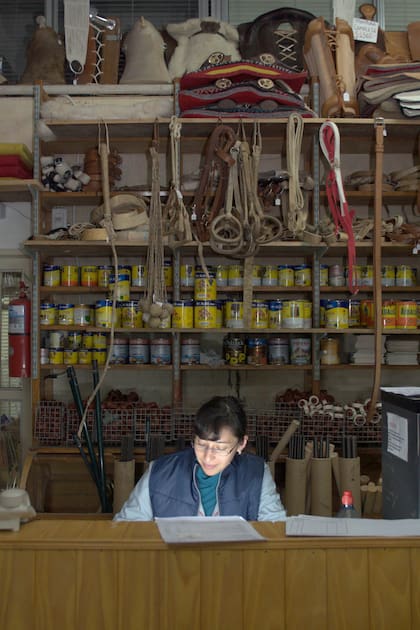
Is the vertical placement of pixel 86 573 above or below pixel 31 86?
below

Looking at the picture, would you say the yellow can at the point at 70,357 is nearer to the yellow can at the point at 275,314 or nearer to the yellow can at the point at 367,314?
the yellow can at the point at 275,314

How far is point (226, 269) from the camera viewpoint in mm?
4352

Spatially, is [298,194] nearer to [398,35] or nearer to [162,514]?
[398,35]

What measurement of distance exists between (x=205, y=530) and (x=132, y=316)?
8.68ft

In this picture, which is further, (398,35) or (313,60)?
(398,35)

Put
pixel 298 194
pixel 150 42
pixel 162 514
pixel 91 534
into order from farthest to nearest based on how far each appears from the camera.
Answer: pixel 150 42 < pixel 298 194 < pixel 162 514 < pixel 91 534

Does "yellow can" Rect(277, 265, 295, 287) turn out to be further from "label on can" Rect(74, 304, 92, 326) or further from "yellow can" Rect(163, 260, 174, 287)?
"label on can" Rect(74, 304, 92, 326)

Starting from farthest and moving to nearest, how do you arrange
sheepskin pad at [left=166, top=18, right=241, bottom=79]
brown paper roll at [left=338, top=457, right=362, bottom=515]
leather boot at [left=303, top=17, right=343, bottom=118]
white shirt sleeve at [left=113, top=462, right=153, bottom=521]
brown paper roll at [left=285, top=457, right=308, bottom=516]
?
sheepskin pad at [left=166, top=18, right=241, bottom=79] → leather boot at [left=303, top=17, right=343, bottom=118] → brown paper roll at [left=285, top=457, right=308, bottom=516] → brown paper roll at [left=338, top=457, right=362, bottom=515] → white shirt sleeve at [left=113, top=462, right=153, bottom=521]

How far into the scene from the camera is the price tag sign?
4.64m

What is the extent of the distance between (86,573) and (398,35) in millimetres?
4289

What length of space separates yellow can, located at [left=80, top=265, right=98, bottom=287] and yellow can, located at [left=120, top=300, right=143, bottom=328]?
0.31 metres

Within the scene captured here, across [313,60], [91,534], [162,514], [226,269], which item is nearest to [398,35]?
[313,60]

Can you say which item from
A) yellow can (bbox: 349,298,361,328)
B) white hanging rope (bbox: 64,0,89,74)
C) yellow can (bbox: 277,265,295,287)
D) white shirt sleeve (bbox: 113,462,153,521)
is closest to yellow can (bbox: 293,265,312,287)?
yellow can (bbox: 277,265,295,287)

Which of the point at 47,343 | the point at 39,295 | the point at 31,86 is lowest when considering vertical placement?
the point at 47,343
